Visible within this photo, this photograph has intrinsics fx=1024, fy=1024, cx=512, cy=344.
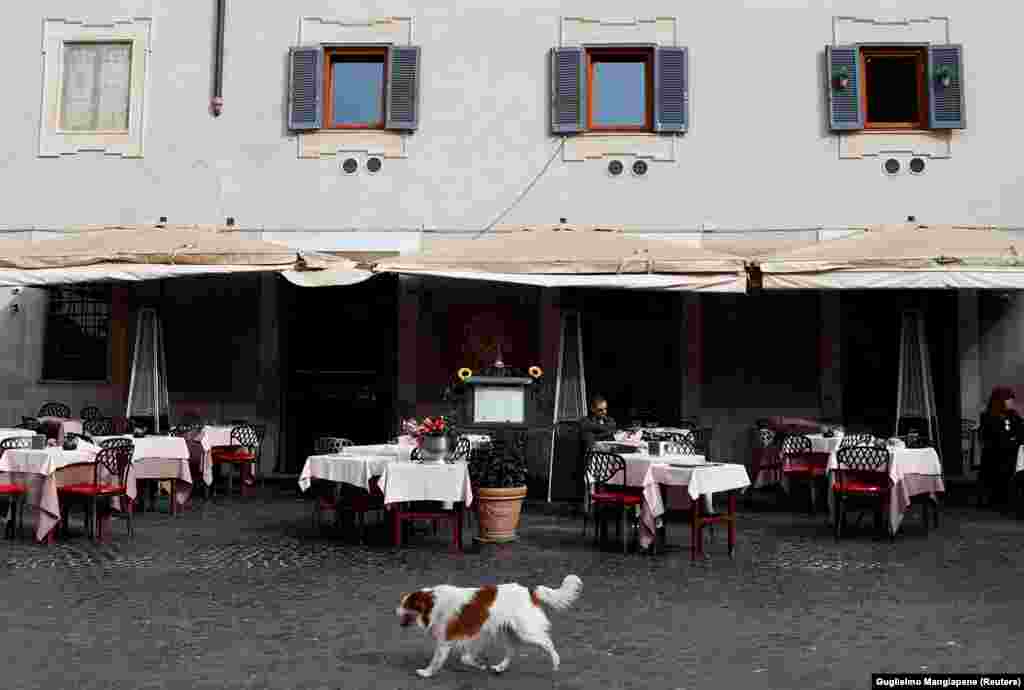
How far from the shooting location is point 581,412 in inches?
472

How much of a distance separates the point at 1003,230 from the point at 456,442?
26.2 feet

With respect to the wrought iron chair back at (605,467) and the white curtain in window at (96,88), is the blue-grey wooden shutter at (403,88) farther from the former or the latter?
the wrought iron chair back at (605,467)

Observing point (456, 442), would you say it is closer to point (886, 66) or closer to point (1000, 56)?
point (886, 66)

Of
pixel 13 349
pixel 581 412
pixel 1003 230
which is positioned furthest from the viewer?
pixel 13 349

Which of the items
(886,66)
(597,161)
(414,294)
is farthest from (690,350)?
(886,66)

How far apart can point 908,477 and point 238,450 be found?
745 centimetres

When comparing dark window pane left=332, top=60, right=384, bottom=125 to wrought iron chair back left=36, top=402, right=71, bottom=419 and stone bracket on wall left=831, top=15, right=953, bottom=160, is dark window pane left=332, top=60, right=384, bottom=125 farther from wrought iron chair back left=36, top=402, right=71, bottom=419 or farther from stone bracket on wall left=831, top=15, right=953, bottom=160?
stone bracket on wall left=831, top=15, right=953, bottom=160

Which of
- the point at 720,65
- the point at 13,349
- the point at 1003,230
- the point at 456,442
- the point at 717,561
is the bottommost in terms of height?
the point at 717,561

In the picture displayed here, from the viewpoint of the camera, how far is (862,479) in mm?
9359

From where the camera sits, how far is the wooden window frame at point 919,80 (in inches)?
530

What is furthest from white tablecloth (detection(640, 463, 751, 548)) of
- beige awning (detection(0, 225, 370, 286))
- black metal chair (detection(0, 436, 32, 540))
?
black metal chair (detection(0, 436, 32, 540))

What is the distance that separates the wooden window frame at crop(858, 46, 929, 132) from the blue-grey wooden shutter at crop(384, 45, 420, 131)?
19.3 feet

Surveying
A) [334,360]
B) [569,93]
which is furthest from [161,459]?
[569,93]

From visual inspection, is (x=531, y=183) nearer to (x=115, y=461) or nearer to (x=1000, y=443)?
(x=1000, y=443)
